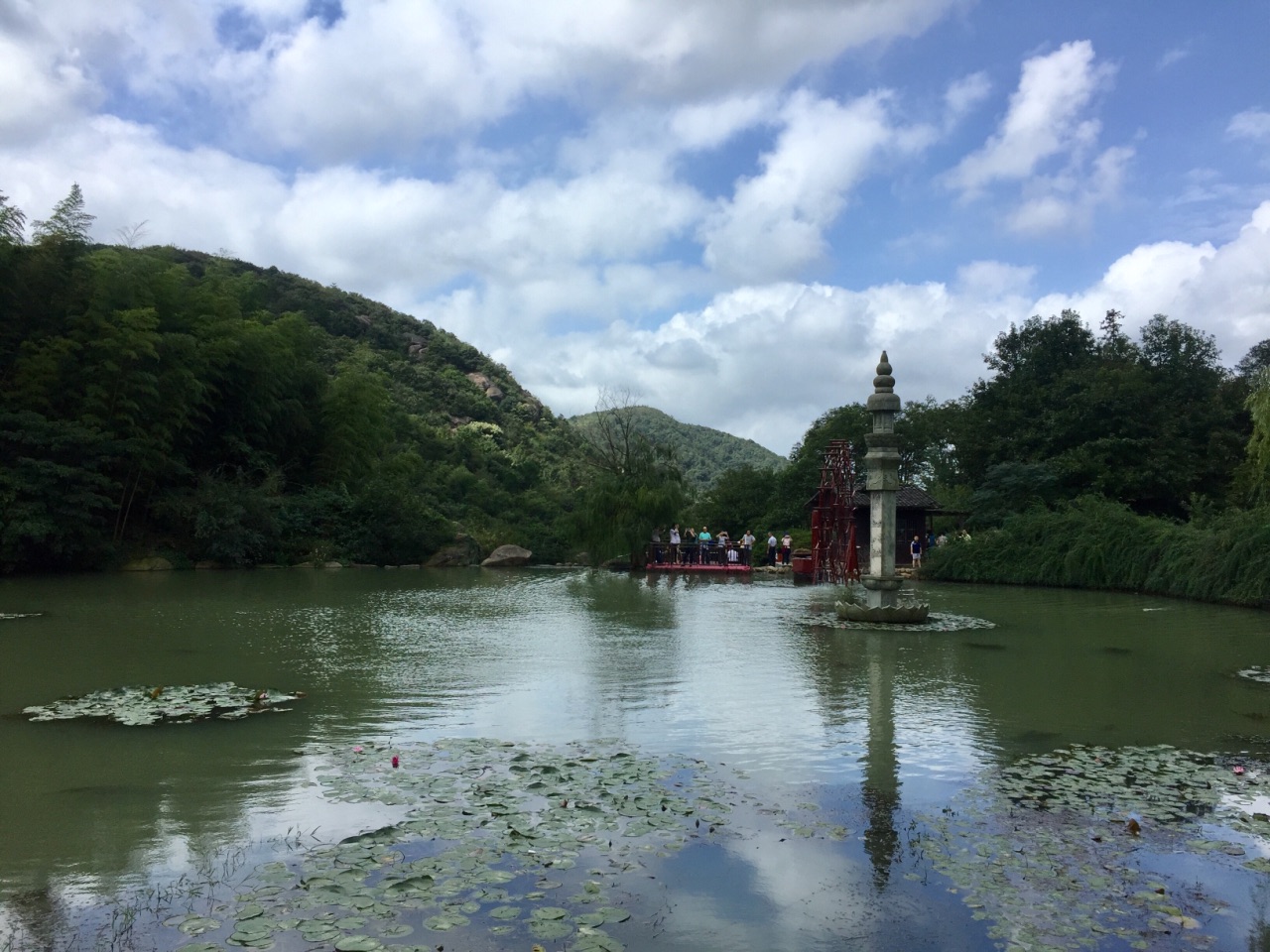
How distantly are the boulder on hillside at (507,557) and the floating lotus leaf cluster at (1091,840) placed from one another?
26.4 metres

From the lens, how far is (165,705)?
800cm

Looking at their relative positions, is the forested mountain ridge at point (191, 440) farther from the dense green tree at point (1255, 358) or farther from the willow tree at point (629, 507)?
the dense green tree at point (1255, 358)

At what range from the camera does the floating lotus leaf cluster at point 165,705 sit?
765 cm

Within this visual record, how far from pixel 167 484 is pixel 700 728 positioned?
2483 centimetres

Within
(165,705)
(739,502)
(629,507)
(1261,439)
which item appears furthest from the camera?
(739,502)

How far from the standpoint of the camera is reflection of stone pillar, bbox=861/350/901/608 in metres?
14.4

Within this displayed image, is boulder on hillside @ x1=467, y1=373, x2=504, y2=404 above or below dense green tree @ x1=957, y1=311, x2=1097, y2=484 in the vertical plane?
above

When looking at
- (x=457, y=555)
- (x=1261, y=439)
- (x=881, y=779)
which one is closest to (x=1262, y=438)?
(x=1261, y=439)

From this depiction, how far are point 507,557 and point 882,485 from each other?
19.9m

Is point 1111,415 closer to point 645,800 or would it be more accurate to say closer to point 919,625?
point 919,625

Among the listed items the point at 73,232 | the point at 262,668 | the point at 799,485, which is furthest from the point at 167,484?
the point at 799,485

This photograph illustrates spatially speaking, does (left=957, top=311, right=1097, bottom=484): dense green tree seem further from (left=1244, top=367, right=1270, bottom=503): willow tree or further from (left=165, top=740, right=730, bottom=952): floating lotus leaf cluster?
(left=165, top=740, right=730, bottom=952): floating lotus leaf cluster

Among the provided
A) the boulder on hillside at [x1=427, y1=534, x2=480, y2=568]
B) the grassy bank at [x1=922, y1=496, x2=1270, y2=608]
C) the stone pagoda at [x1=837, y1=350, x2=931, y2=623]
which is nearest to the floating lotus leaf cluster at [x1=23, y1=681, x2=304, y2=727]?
the stone pagoda at [x1=837, y1=350, x2=931, y2=623]

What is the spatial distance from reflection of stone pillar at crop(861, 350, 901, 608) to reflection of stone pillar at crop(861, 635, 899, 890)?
434 centimetres
